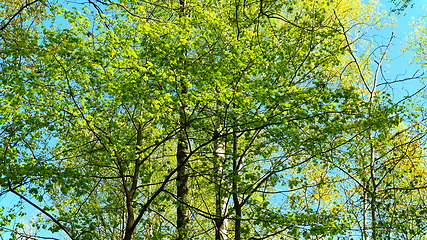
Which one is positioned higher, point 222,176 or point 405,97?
point 405,97

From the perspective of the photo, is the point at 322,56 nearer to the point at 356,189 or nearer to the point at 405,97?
the point at 405,97

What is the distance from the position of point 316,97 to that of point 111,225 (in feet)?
24.3

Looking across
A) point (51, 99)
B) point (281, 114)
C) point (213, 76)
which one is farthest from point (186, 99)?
point (51, 99)

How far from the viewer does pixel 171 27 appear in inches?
347

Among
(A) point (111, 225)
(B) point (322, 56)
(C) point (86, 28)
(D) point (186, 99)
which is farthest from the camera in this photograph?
(A) point (111, 225)

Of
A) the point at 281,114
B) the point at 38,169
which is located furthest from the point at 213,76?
the point at 38,169

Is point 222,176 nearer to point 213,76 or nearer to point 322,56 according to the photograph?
point 213,76

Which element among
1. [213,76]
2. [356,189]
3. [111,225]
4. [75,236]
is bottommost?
[75,236]

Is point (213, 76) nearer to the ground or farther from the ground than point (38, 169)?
farther from the ground

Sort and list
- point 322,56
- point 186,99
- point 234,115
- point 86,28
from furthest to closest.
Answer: point 322,56 → point 86,28 → point 234,115 → point 186,99

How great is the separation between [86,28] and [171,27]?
1.84 meters

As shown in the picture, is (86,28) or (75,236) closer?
(75,236)

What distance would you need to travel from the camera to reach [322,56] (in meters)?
10.3

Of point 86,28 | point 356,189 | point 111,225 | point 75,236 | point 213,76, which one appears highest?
point 86,28
